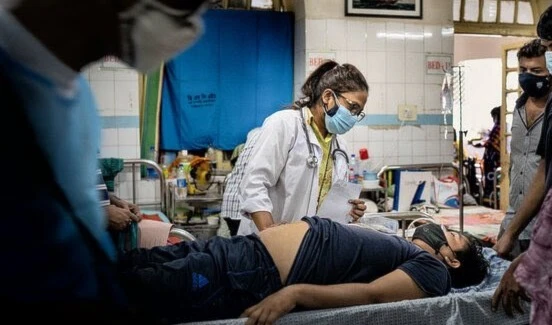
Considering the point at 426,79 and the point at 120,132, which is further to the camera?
the point at 426,79

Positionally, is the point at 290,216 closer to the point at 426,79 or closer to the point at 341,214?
the point at 341,214

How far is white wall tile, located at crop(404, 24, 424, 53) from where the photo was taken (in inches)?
215

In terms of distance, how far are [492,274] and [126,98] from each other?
3.43m

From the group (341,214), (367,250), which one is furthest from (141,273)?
(341,214)

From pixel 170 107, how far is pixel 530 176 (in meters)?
3.23

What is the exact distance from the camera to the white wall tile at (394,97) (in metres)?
5.45

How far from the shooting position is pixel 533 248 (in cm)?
156

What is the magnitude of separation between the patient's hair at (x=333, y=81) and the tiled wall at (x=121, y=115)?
2.72 m

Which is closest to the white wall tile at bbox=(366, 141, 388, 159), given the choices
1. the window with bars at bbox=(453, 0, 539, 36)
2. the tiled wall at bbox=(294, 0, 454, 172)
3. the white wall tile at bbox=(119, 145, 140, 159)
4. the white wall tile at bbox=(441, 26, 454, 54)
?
the tiled wall at bbox=(294, 0, 454, 172)

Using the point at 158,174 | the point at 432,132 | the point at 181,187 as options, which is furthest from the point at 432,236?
the point at 432,132

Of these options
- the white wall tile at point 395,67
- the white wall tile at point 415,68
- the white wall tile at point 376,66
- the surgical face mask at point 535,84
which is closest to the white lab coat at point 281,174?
the surgical face mask at point 535,84

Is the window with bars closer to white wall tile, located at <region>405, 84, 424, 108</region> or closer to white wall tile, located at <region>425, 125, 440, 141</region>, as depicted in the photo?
white wall tile, located at <region>405, 84, 424, 108</region>

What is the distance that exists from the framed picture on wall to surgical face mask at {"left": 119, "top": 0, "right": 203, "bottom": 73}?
186 inches

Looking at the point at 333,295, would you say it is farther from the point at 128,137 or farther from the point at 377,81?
the point at 377,81
